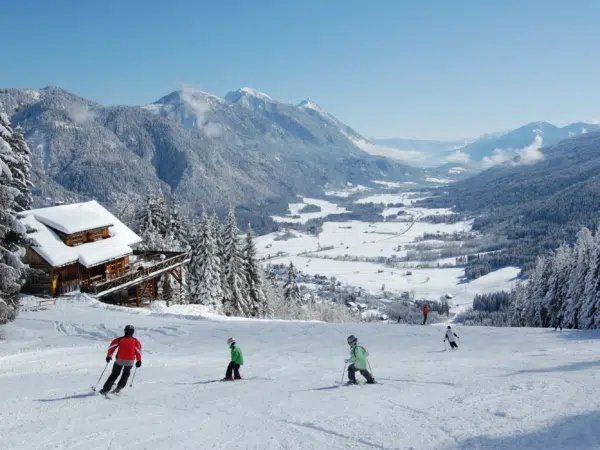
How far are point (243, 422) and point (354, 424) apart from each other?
2.42m

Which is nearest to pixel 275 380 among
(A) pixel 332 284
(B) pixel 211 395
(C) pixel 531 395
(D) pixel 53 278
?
(B) pixel 211 395

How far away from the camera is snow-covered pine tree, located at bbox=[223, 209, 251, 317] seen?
1852 inches

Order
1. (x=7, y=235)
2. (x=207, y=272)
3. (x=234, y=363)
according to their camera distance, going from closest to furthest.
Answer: (x=234, y=363), (x=7, y=235), (x=207, y=272)

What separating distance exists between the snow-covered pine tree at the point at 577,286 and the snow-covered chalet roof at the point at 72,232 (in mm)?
37765

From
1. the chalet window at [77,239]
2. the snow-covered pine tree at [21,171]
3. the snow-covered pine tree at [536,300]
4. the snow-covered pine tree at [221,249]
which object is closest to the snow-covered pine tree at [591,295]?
the snow-covered pine tree at [536,300]

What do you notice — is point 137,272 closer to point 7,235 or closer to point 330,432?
point 7,235

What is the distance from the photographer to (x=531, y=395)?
11742mm

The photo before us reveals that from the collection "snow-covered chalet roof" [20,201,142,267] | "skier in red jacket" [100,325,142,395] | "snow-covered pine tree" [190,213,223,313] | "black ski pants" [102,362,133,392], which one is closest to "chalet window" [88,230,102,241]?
"snow-covered chalet roof" [20,201,142,267]

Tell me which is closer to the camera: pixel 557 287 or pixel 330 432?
pixel 330 432

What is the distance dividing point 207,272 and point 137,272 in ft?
26.5

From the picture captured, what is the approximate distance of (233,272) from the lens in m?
47.3

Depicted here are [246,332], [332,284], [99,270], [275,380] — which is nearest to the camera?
[275,380]

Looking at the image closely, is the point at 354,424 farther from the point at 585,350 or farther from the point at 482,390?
the point at 585,350

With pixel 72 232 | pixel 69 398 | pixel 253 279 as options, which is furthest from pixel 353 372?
pixel 253 279
